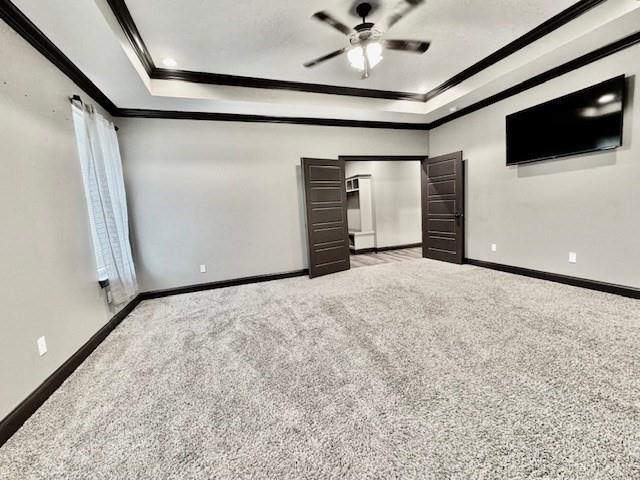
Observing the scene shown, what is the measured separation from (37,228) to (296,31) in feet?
9.16

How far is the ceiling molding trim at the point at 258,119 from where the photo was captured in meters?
3.75

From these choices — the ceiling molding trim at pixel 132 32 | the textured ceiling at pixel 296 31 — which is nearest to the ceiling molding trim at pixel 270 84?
the textured ceiling at pixel 296 31

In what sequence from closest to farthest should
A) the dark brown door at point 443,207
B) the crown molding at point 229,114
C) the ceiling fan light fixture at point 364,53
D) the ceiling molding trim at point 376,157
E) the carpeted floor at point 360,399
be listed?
the carpeted floor at point 360,399, the crown molding at point 229,114, the ceiling fan light fixture at point 364,53, the dark brown door at point 443,207, the ceiling molding trim at point 376,157

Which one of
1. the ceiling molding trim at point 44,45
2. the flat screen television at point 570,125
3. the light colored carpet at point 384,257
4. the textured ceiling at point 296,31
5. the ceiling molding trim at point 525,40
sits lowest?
the light colored carpet at point 384,257

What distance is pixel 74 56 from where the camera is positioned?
95.1 inches

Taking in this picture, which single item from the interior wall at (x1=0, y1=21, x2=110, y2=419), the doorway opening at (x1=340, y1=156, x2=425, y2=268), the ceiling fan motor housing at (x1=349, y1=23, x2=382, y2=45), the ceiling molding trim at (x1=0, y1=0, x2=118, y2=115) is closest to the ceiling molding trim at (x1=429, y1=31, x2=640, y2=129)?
Answer: the doorway opening at (x1=340, y1=156, x2=425, y2=268)

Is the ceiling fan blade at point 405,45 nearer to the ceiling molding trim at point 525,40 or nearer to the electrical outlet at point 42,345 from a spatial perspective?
the ceiling molding trim at point 525,40

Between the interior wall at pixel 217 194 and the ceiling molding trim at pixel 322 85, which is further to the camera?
the interior wall at pixel 217 194

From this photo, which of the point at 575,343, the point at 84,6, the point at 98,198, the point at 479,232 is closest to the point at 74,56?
the point at 84,6

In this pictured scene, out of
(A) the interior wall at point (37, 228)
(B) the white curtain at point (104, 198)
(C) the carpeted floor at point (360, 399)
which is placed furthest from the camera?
(B) the white curtain at point (104, 198)

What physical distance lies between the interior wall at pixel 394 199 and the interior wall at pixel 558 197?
72.1 inches

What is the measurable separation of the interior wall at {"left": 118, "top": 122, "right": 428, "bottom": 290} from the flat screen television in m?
2.54

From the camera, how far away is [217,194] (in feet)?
13.6

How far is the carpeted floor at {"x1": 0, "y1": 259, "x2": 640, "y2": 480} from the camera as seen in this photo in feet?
4.08
